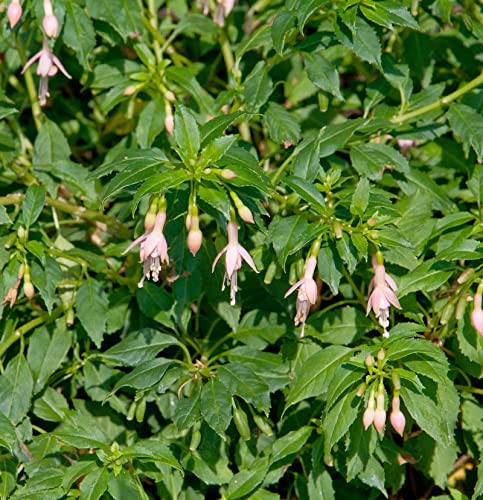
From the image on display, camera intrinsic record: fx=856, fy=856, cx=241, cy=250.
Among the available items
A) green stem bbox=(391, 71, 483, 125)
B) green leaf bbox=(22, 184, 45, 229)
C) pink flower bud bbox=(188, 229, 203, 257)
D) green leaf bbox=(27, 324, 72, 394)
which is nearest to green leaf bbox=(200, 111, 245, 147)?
pink flower bud bbox=(188, 229, 203, 257)

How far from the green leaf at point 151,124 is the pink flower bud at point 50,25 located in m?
0.34

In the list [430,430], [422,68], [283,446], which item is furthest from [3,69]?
[430,430]

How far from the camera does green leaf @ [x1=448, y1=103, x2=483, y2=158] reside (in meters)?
2.32

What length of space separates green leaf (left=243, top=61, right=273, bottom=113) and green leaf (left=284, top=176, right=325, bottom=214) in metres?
0.37

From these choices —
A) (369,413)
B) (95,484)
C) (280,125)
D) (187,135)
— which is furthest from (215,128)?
(95,484)

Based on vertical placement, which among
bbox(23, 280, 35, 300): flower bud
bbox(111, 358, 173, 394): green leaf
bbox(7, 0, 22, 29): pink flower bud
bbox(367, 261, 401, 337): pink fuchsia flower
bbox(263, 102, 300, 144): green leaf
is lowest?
bbox(111, 358, 173, 394): green leaf

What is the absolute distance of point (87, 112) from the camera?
3164 millimetres

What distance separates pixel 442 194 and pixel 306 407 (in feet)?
2.40

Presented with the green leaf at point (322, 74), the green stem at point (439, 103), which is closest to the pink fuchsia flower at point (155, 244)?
the green leaf at point (322, 74)

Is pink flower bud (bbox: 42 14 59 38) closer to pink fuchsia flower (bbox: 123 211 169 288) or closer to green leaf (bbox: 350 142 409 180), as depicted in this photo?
pink fuchsia flower (bbox: 123 211 169 288)

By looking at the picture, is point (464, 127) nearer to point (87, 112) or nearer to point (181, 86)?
point (181, 86)

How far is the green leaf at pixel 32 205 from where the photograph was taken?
2287 mm

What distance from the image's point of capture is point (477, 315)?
2.02 m

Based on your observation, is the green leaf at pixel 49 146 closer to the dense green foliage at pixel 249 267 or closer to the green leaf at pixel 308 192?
the dense green foliage at pixel 249 267
